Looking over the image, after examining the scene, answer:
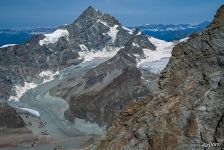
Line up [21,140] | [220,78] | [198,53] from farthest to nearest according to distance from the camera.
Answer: [21,140] < [198,53] < [220,78]

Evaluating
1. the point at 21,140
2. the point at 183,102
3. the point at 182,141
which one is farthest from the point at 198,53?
the point at 21,140

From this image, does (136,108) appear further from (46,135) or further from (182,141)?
(46,135)

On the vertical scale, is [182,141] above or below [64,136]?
above

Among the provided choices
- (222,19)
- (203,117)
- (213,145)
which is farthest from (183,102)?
(222,19)

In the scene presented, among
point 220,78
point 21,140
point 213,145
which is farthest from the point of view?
point 21,140

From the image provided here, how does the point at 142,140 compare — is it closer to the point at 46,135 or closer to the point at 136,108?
the point at 136,108

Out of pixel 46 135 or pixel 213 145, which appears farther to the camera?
pixel 46 135

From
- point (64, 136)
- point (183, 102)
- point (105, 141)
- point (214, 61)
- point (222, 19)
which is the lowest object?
point (64, 136)
